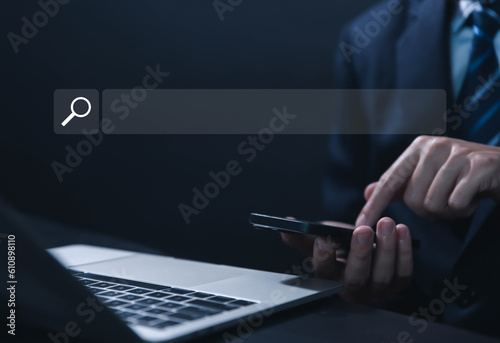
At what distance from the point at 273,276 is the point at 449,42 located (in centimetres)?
68

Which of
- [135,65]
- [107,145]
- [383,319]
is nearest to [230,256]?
[107,145]

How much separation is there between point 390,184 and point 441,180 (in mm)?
70

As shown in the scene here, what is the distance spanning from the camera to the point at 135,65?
1.11 m

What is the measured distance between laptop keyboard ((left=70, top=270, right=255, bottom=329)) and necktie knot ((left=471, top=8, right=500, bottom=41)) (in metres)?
0.71

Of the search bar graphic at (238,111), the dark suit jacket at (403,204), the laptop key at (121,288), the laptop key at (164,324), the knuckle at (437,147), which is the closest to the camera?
the laptop key at (164,324)

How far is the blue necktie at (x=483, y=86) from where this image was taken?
0.83 meters

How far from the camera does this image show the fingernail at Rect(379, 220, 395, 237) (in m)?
0.53

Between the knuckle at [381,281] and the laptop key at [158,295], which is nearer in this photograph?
the laptop key at [158,295]

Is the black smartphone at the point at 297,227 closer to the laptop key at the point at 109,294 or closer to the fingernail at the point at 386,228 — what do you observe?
the fingernail at the point at 386,228

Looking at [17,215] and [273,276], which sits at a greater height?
[17,215]

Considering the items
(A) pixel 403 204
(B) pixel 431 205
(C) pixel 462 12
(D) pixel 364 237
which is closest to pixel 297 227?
(D) pixel 364 237

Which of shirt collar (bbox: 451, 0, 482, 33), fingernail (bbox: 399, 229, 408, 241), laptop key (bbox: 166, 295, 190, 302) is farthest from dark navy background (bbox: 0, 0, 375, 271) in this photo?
laptop key (bbox: 166, 295, 190, 302)

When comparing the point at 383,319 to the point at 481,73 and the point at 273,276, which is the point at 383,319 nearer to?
the point at 273,276

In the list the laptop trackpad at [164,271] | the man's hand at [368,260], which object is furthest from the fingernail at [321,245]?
the laptop trackpad at [164,271]
